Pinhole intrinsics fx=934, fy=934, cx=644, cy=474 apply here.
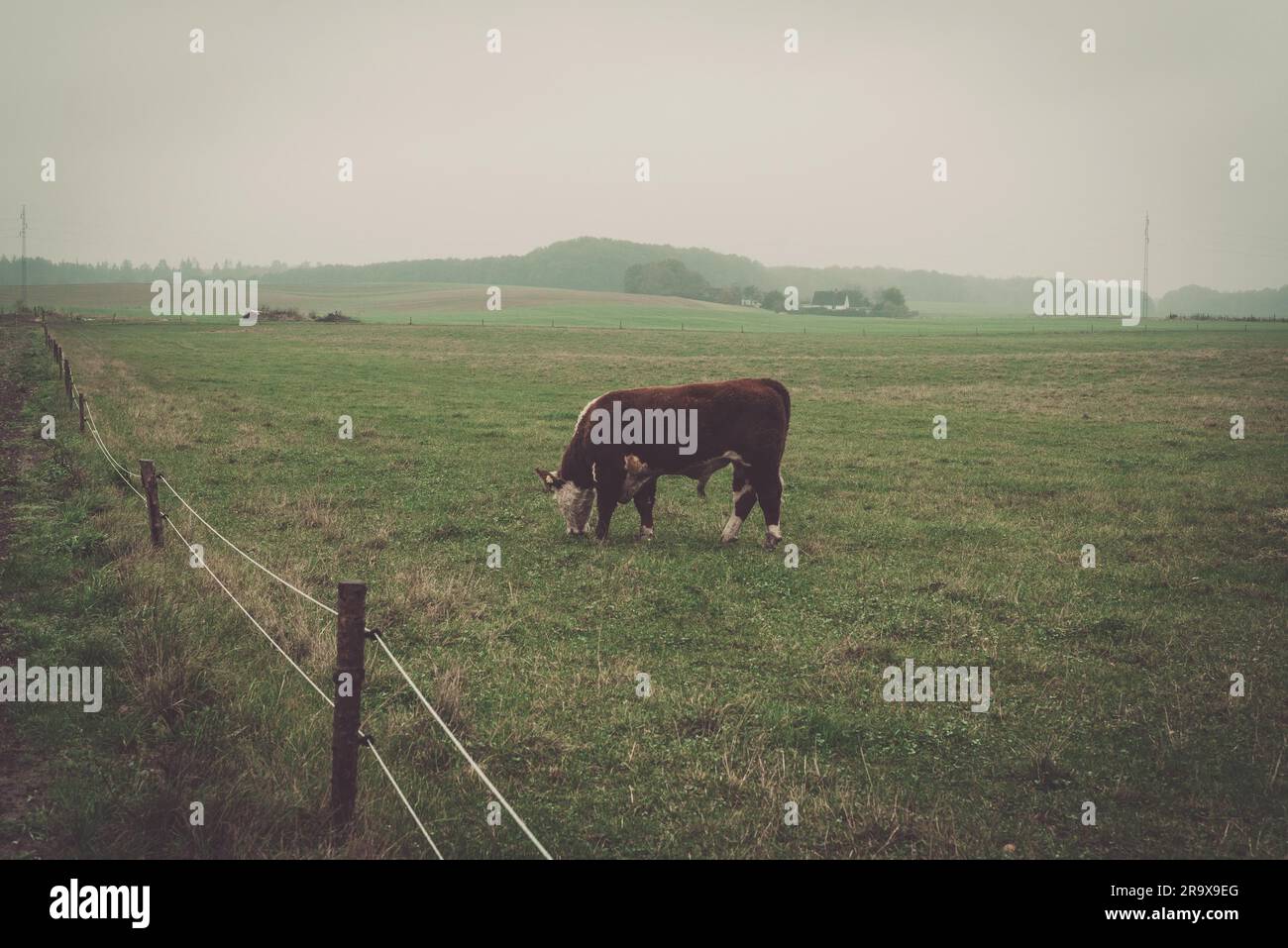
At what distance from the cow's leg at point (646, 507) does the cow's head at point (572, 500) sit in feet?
2.19

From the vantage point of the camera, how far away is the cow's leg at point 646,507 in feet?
42.7

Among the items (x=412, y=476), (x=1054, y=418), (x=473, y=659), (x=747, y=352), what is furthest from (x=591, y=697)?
(x=747, y=352)

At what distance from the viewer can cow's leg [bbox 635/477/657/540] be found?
13.0 metres

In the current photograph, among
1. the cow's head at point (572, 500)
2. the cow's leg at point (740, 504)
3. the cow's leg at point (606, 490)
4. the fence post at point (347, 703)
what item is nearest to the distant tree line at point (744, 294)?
the cow's leg at point (740, 504)

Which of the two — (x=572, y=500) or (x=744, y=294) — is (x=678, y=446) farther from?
(x=744, y=294)

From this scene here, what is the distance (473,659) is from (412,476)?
9.66 meters

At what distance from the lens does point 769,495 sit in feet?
42.2

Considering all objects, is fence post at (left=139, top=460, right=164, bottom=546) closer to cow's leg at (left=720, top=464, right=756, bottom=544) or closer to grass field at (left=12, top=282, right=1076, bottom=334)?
cow's leg at (left=720, top=464, right=756, bottom=544)

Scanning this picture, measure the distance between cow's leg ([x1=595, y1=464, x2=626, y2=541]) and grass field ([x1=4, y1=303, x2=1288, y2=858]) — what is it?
35cm

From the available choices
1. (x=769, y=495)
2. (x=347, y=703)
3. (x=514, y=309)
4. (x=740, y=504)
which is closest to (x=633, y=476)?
(x=740, y=504)

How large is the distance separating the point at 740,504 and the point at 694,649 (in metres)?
4.32
